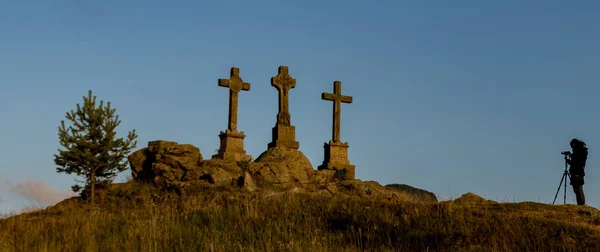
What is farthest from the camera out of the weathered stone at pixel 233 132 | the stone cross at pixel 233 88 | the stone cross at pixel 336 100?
the stone cross at pixel 336 100

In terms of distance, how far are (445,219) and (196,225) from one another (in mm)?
5031

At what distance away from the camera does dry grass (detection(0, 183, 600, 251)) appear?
33.1 ft

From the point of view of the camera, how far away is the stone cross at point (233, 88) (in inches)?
933

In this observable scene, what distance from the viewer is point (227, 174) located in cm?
1869

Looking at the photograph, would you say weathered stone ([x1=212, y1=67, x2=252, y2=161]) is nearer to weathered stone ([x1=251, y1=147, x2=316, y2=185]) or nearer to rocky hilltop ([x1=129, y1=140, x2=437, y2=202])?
weathered stone ([x1=251, y1=147, x2=316, y2=185])

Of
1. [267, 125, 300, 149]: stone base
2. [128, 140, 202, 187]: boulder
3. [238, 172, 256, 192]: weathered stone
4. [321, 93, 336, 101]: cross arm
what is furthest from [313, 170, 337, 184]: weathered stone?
[128, 140, 202, 187]: boulder

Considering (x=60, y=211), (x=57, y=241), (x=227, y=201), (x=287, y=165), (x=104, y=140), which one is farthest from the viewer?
(x=287, y=165)

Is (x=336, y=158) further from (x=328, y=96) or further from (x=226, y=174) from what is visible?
(x=226, y=174)

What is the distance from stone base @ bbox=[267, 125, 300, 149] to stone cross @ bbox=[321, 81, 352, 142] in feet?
8.05

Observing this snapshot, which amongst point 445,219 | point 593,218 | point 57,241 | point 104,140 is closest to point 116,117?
point 104,140

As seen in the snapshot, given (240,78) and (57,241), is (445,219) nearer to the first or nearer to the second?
(57,241)

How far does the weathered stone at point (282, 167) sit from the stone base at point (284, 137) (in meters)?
0.59

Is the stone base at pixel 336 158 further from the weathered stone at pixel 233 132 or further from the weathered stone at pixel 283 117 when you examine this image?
the weathered stone at pixel 233 132

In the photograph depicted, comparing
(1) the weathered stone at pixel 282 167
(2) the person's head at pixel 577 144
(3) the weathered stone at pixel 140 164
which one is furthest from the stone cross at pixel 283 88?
(2) the person's head at pixel 577 144
